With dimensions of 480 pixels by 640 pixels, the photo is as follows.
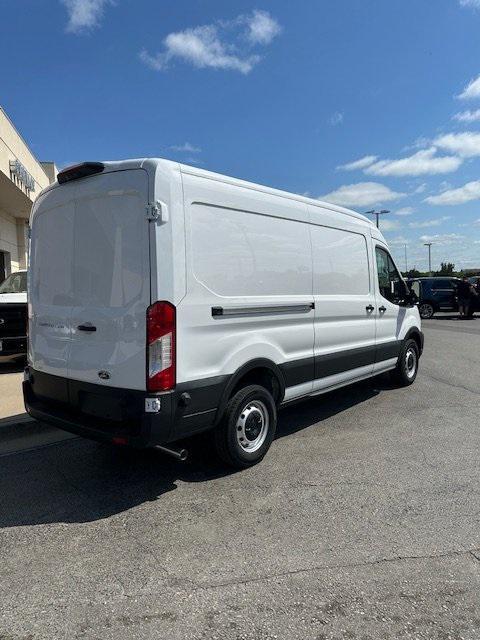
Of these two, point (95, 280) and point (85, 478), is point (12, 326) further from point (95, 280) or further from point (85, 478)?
point (95, 280)

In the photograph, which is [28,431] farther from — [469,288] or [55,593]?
[469,288]

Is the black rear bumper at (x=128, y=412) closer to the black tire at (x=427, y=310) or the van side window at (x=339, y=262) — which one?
the van side window at (x=339, y=262)

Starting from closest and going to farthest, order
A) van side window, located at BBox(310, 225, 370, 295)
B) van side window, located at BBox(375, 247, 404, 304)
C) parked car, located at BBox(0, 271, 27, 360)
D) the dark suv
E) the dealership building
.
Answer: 1. van side window, located at BBox(310, 225, 370, 295)
2. van side window, located at BBox(375, 247, 404, 304)
3. parked car, located at BBox(0, 271, 27, 360)
4. the dealership building
5. the dark suv

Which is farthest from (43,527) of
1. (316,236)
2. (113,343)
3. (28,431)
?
(316,236)

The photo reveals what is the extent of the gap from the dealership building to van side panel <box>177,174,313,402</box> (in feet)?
27.3

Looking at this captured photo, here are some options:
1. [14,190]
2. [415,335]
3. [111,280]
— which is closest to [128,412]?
[111,280]

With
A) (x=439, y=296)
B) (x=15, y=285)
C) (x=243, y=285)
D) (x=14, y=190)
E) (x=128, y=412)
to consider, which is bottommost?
(x=128, y=412)

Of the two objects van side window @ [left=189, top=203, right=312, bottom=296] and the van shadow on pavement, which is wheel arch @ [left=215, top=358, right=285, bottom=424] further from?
van side window @ [left=189, top=203, right=312, bottom=296]

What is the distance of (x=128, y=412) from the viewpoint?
3.65 meters

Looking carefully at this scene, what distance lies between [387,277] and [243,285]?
3.42 meters

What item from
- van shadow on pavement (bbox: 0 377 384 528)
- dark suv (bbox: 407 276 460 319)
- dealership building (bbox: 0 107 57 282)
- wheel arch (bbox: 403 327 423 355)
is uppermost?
dealership building (bbox: 0 107 57 282)

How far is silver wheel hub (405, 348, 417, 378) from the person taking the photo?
25.0 feet

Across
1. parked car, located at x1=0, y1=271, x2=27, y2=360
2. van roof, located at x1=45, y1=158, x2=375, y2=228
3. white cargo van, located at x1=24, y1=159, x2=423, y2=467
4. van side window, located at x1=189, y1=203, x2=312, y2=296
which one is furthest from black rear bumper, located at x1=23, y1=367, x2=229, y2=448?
parked car, located at x1=0, y1=271, x2=27, y2=360

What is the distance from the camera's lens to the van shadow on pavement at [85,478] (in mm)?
3648
